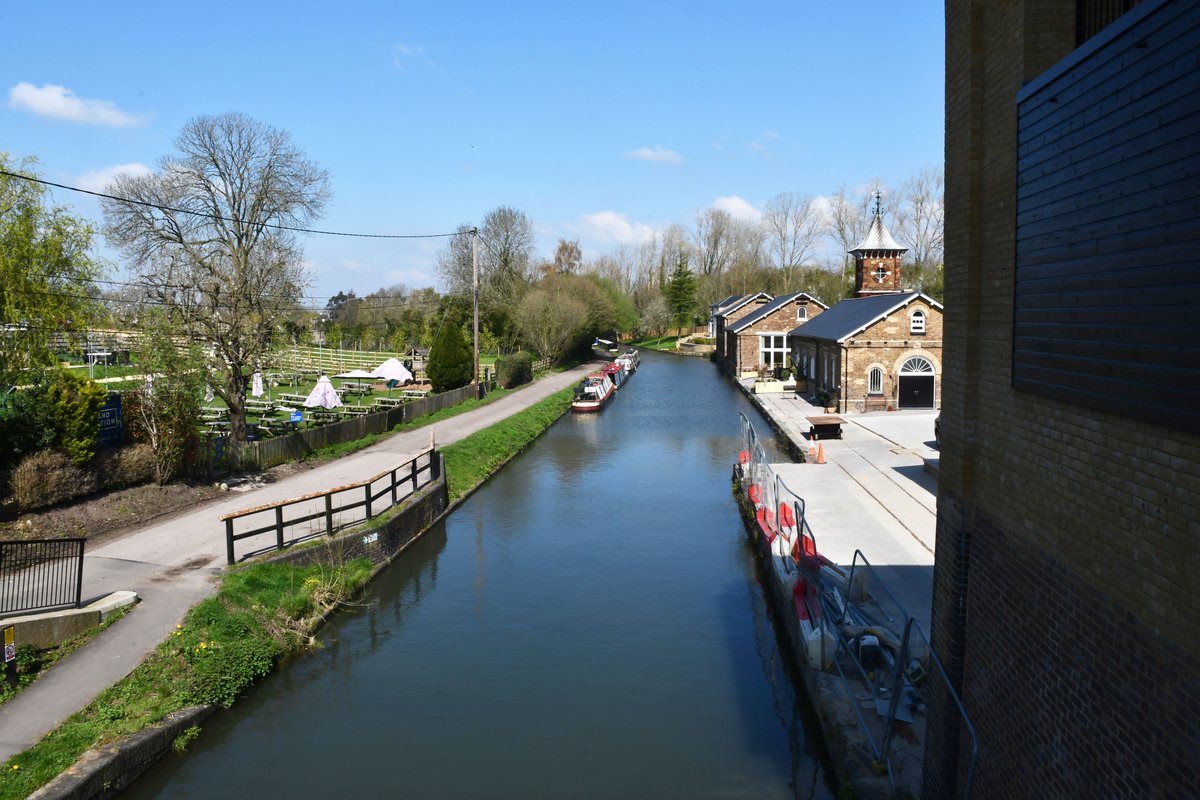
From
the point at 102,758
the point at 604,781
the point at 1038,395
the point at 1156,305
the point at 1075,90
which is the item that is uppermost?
the point at 1075,90

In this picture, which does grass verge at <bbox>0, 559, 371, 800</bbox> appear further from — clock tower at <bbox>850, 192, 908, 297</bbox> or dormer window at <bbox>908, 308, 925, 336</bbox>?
clock tower at <bbox>850, 192, 908, 297</bbox>

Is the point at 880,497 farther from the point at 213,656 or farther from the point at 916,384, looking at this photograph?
the point at 916,384

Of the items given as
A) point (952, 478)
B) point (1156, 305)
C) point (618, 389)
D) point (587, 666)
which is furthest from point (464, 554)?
point (618, 389)

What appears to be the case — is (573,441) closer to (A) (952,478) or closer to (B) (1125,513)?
(A) (952,478)

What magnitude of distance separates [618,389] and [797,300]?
12.3 metres

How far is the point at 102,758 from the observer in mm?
8445

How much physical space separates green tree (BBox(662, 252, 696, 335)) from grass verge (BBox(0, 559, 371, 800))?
84.1 m

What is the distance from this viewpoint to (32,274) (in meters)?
16.8

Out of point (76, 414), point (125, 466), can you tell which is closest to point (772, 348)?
point (125, 466)

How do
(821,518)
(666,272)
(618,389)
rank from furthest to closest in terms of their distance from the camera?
1. (666,272)
2. (618,389)
3. (821,518)

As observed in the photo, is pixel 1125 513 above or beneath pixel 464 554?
above

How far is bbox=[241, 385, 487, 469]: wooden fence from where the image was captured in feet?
68.4

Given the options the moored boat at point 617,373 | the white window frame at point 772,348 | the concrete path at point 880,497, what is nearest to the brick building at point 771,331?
the white window frame at point 772,348

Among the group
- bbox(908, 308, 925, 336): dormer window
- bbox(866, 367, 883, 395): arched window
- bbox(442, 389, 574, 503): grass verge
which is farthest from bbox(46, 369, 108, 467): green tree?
bbox(908, 308, 925, 336): dormer window
